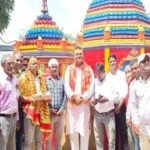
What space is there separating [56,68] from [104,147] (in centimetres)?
141

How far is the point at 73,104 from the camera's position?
544cm

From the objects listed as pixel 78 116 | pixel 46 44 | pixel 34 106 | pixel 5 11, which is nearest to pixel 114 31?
pixel 46 44

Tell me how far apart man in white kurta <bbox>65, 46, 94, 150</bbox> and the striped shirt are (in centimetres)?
9

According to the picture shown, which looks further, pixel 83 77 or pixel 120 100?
pixel 83 77

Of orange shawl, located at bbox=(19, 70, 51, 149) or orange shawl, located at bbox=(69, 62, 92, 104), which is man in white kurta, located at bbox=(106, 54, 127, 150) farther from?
orange shawl, located at bbox=(19, 70, 51, 149)

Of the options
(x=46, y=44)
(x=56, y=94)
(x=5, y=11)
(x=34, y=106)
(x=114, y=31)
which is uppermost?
(x=5, y=11)

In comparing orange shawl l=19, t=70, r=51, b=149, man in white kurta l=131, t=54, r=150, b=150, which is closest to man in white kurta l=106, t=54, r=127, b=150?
orange shawl l=19, t=70, r=51, b=149

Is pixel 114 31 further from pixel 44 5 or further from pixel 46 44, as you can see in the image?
pixel 44 5

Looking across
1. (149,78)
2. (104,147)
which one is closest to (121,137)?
(104,147)

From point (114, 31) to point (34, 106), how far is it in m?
9.52

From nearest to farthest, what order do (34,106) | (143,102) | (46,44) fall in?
(143,102), (34,106), (46,44)

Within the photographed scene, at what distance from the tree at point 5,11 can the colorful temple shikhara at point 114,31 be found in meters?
3.44

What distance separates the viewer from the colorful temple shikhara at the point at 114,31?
1401 cm

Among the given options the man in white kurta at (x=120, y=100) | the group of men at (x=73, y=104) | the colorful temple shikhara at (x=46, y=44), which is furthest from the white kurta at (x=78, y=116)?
the colorful temple shikhara at (x=46, y=44)
